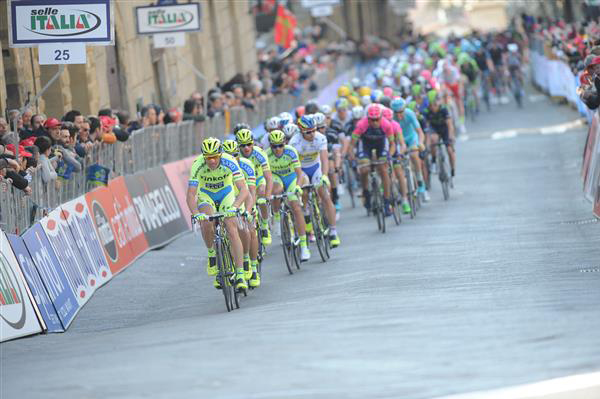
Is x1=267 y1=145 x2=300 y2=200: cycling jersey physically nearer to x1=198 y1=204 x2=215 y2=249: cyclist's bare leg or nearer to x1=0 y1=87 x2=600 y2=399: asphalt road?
x1=0 y1=87 x2=600 y2=399: asphalt road

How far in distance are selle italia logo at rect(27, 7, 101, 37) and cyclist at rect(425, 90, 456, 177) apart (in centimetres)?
973

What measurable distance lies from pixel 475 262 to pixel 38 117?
5.57 m

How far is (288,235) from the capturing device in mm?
18172

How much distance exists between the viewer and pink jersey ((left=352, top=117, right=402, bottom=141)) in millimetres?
22078

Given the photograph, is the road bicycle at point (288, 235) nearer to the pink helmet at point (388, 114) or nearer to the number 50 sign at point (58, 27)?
the number 50 sign at point (58, 27)

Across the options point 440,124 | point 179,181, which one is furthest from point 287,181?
point 440,124

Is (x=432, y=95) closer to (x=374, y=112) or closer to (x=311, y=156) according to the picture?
(x=374, y=112)

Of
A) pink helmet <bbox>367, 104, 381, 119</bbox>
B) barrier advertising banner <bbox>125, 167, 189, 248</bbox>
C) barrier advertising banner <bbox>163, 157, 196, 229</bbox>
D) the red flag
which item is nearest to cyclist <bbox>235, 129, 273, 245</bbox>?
barrier advertising banner <bbox>125, 167, 189, 248</bbox>

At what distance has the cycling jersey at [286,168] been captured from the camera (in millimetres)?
18578

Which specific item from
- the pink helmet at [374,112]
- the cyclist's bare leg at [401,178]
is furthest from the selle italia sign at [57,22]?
the cyclist's bare leg at [401,178]

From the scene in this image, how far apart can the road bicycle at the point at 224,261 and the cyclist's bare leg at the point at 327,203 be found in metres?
4.02

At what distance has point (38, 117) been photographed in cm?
1856

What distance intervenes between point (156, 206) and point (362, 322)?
9411 mm

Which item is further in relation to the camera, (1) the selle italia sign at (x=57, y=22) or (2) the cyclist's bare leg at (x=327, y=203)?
(2) the cyclist's bare leg at (x=327, y=203)
